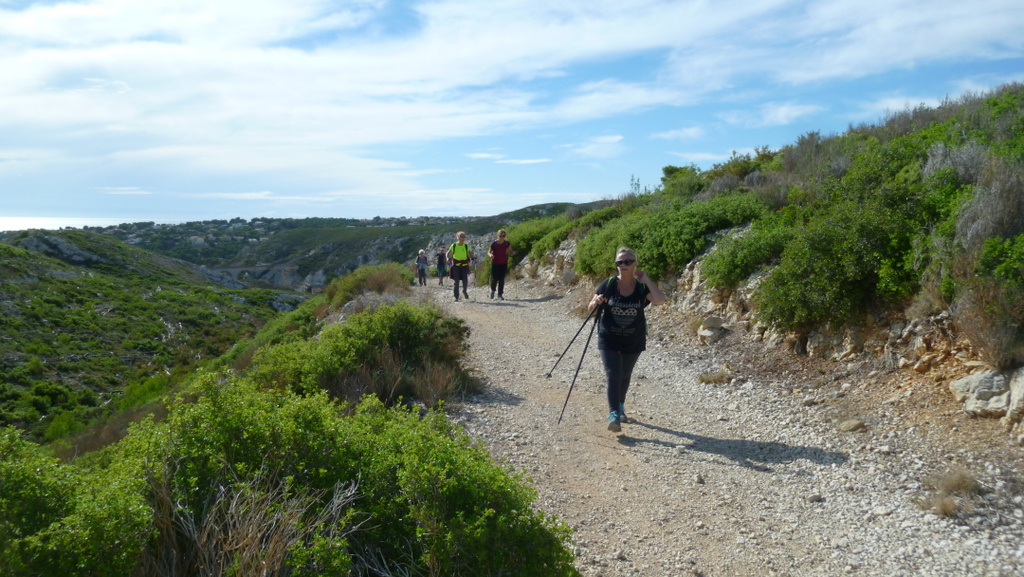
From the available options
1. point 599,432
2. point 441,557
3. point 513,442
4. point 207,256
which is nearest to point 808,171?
point 599,432

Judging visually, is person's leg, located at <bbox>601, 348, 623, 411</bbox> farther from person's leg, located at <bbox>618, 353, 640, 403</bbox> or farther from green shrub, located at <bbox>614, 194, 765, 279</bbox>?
green shrub, located at <bbox>614, 194, 765, 279</bbox>

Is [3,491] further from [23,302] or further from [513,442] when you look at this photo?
[23,302]

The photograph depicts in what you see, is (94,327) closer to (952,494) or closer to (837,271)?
(837,271)

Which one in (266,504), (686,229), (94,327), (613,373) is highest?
(686,229)

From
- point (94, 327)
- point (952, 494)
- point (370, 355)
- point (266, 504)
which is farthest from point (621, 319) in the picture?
point (94, 327)

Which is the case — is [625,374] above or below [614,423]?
above

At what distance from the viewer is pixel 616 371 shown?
656 cm

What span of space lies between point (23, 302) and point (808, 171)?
42.8 m

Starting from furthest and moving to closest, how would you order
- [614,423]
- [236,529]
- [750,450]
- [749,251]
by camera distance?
[749,251]
[614,423]
[750,450]
[236,529]

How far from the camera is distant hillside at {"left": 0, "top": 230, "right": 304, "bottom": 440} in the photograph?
24344 millimetres

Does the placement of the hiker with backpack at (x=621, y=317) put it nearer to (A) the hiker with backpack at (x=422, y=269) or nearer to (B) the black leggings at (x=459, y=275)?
(B) the black leggings at (x=459, y=275)

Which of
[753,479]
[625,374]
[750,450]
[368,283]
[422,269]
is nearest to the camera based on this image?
[753,479]

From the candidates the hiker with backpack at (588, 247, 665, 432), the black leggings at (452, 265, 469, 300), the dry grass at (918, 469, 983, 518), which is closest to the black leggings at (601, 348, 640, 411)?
the hiker with backpack at (588, 247, 665, 432)

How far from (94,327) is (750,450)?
39546 millimetres
